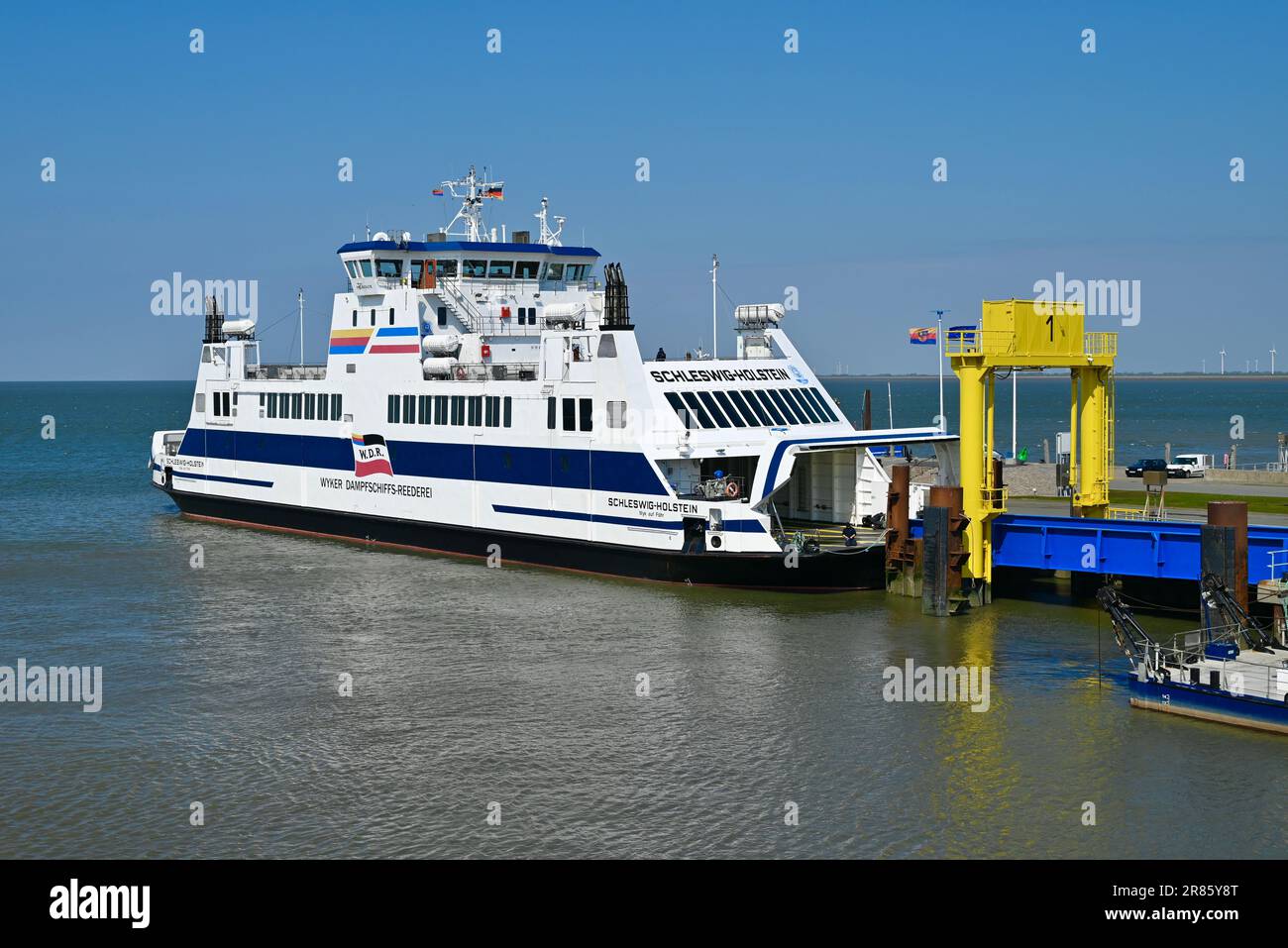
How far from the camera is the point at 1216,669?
22844 mm

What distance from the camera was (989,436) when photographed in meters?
32.7

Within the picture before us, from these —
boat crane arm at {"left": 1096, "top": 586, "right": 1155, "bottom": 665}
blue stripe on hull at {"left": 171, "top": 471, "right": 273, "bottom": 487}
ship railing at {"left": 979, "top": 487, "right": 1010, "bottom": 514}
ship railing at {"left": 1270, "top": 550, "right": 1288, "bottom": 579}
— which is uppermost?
blue stripe on hull at {"left": 171, "top": 471, "right": 273, "bottom": 487}

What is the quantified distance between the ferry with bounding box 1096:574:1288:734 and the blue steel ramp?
300 centimetres

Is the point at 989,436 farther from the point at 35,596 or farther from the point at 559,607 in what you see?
the point at 35,596

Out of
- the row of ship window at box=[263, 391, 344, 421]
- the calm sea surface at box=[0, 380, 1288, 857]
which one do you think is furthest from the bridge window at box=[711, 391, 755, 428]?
the row of ship window at box=[263, 391, 344, 421]

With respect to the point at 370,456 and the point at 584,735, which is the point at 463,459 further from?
the point at 584,735

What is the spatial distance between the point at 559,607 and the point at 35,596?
1359 cm

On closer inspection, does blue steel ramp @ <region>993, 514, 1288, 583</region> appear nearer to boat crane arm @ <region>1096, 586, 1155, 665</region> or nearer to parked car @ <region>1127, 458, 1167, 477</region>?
boat crane arm @ <region>1096, 586, 1155, 665</region>

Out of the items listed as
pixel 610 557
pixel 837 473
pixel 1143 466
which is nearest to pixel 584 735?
pixel 610 557

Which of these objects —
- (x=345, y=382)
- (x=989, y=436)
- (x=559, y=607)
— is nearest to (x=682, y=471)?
(x=559, y=607)

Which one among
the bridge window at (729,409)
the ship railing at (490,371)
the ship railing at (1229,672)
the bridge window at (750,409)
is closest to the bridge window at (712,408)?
the bridge window at (729,409)

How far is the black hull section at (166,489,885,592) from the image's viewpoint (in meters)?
33.6

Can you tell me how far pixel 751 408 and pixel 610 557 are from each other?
5346 mm

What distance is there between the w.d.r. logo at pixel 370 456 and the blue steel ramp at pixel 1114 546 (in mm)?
18933
